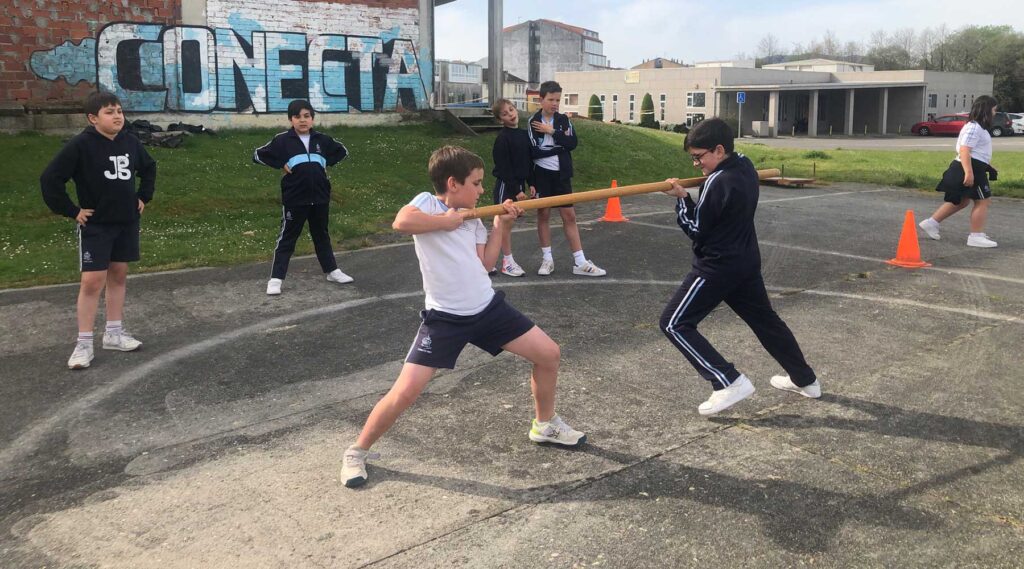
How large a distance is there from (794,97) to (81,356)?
63.8m

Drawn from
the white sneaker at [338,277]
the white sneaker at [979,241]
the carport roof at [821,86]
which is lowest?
the white sneaker at [338,277]

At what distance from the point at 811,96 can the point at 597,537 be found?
207ft

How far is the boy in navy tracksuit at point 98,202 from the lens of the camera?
19.1 ft

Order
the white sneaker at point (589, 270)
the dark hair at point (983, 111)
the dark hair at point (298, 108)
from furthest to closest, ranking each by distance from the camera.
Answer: the dark hair at point (983, 111) < the white sneaker at point (589, 270) < the dark hair at point (298, 108)

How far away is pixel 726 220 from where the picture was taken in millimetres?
4574

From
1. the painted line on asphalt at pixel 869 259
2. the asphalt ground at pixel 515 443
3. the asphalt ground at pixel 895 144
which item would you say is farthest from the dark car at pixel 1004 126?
the asphalt ground at pixel 515 443

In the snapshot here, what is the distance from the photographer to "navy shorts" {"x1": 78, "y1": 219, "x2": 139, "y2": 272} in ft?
19.3

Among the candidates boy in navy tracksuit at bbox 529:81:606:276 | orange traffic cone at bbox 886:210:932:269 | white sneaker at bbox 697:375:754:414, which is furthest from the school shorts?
white sneaker at bbox 697:375:754:414

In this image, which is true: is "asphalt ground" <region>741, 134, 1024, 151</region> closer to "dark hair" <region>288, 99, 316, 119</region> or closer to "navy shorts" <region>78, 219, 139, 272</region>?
"dark hair" <region>288, 99, 316, 119</region>

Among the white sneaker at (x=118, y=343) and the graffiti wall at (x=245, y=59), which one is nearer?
the white sneaker at (x=118, y=343)

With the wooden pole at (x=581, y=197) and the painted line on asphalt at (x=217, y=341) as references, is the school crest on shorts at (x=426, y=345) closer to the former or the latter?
the wooden pole at (x=581, y=197)

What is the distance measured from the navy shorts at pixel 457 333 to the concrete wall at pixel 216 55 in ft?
55.6

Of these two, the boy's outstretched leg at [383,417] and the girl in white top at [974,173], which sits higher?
the girl in white top at [974,173]

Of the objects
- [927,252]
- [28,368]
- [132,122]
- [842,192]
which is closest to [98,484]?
[28,368]
